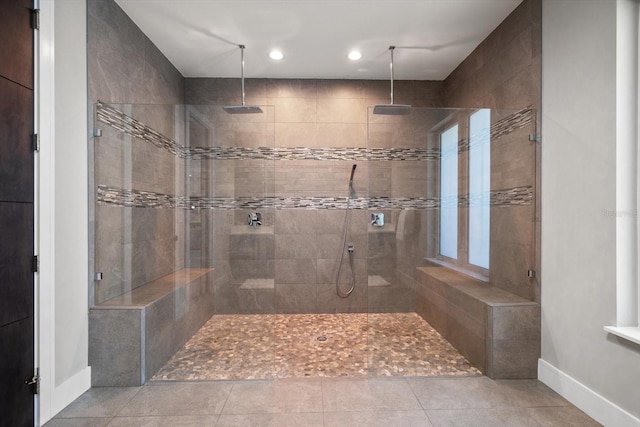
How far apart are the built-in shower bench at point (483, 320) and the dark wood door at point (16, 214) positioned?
234 cm

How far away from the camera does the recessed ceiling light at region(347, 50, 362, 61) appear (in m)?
3.25

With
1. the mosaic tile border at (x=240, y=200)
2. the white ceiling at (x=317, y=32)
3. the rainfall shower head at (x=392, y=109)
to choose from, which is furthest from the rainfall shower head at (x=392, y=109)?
the white ceiling at (x=317, y=32)

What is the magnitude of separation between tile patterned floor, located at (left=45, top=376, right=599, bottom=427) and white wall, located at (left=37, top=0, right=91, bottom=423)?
28 centimetres

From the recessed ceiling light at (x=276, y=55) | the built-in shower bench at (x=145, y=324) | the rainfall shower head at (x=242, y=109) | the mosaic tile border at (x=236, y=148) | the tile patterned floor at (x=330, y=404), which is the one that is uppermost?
the recessed ceiling light at (x=276, y=55)

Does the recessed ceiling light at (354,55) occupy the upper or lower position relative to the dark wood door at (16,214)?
upper

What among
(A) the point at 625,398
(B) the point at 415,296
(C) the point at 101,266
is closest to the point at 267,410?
(B) the point at 415,296

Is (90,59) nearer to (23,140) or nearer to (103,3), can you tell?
(103,3)

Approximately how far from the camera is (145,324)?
229 cm

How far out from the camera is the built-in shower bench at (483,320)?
2354mm

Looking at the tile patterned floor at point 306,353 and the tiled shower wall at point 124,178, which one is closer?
the tiled shower wall at point 124,178

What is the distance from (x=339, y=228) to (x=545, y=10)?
234 cm

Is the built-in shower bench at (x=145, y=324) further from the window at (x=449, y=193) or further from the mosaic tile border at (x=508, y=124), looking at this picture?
the mosaic tile border at (x=508, y=124)

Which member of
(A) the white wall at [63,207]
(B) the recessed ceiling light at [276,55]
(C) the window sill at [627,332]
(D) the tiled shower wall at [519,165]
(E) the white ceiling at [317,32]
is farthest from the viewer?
(B) the recessed ceiling light at [276,55]

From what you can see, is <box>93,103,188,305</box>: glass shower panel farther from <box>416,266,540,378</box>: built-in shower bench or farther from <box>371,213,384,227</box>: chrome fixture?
<box>416,266,540,378</box>: built-in shower bench
